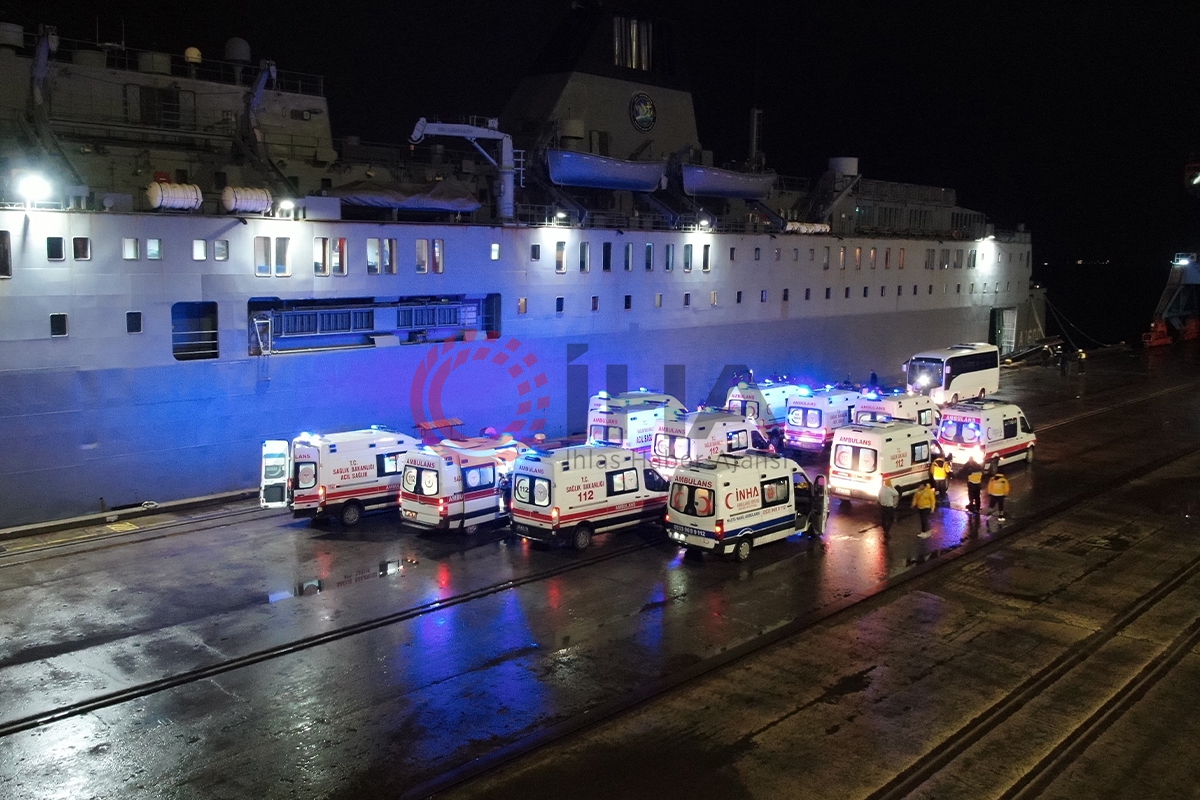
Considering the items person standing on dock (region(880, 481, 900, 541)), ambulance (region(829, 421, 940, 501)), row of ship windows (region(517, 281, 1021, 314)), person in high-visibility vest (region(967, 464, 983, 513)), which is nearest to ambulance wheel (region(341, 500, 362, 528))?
row of ship windows (region(517, 281, 1021, 314))

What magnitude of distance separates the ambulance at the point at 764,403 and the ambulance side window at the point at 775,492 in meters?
9.32

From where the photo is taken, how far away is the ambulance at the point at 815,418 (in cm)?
2655

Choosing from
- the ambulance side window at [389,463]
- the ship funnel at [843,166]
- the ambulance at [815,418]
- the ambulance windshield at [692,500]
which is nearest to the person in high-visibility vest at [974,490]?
the ambulance at [815,418]

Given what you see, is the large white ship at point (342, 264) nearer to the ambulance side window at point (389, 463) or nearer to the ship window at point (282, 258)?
the ship window at point (282, 258)

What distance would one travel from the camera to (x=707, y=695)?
1171cm

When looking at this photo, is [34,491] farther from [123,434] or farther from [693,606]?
[693,606]

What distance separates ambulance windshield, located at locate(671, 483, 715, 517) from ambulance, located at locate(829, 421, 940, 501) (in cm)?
514

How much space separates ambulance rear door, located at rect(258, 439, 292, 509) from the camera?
64.9ft

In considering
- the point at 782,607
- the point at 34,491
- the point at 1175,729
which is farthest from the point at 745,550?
the point at 34,491

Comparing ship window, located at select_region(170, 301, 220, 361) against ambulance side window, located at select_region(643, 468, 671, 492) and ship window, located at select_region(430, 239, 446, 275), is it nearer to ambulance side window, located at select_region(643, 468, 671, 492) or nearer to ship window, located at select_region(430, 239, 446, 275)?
ship window, located at select_region(430, 239, 446, 275)

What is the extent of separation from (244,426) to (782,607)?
13.8 m

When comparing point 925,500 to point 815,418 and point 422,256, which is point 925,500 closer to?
point 815,418

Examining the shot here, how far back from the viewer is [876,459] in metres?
20.1

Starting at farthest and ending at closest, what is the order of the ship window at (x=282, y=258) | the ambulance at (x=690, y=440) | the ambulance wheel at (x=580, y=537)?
the ship window at (x=282, y=258), the ambulance at (x=690, y=440), the ambulance wheel at (x=580, y=537)
